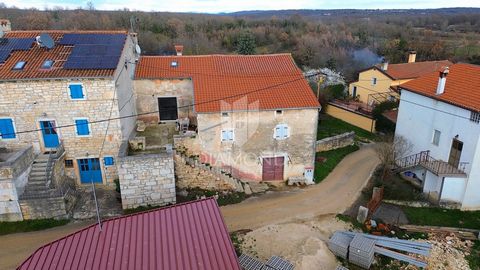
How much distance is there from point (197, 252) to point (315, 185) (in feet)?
44.4

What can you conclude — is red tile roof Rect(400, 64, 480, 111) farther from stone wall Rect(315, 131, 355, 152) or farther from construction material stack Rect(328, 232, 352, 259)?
construction material stack Rect(328, 232, 352, 259)

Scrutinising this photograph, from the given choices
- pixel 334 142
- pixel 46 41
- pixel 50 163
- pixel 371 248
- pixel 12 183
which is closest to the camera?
pixel 371 248

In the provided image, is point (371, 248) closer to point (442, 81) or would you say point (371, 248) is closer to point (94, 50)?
point (442, 81)

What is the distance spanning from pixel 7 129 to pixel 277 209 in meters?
15.7

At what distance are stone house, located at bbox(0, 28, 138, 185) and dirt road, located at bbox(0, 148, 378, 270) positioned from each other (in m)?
4.56

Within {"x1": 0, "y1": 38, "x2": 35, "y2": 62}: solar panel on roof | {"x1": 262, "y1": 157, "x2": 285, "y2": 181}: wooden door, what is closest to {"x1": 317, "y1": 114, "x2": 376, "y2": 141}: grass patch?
{"x1": 262, "y1": 157, "x2": 285, "y2": 181}: wooden door

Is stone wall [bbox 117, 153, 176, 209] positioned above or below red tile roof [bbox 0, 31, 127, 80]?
below

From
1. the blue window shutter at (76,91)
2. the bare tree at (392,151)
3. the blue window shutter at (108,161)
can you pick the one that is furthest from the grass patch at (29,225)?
the bare tree at (392,151)

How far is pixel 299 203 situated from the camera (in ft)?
63.9

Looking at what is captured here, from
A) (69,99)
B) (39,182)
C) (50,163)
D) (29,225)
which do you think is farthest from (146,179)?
(69,99)

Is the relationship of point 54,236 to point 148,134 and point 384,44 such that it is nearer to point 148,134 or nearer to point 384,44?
point 148,134

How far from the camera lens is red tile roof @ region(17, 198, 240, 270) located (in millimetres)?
9328

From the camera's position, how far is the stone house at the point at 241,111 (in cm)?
2020

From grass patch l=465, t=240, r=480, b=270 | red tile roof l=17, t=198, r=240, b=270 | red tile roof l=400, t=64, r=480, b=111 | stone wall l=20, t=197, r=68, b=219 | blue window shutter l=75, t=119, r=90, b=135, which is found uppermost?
red tile roof l=400, t=64, r=480, b=111
